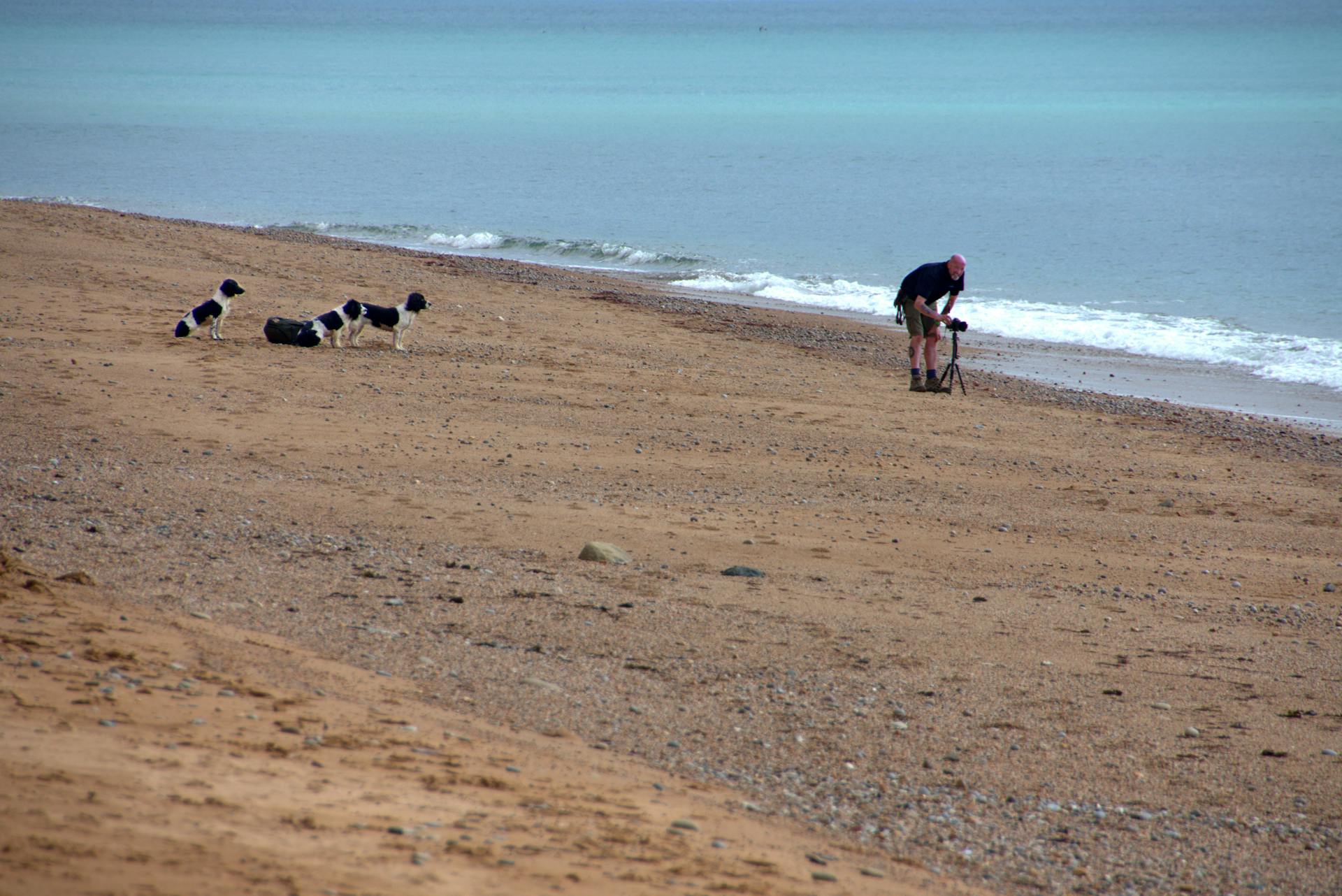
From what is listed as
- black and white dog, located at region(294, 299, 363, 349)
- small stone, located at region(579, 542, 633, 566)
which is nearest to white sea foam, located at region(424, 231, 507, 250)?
black and white dog, located at region(294, 299, 363, 349)

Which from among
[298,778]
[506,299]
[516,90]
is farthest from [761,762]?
[516,90]

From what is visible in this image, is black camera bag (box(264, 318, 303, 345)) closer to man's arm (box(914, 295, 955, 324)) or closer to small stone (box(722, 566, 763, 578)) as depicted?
man's arm (box(914, 295, 955, 324))

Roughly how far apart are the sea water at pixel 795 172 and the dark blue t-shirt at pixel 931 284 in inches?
292

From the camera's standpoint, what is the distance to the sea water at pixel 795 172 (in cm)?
2484

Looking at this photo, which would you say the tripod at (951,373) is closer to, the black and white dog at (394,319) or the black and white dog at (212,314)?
the black and white dog at (394,319)

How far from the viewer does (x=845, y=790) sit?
213 inches

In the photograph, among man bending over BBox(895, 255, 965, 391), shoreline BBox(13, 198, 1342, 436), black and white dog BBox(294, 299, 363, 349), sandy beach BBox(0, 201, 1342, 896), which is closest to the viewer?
sandy beach BBox(0, 201, 1342, 896)

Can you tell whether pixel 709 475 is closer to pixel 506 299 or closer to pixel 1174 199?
pixel 506 299

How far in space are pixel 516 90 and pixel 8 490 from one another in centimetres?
8128

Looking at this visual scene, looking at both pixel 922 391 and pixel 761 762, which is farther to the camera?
pixel 922 391

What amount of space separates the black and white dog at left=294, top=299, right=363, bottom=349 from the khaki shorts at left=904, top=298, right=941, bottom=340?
6.25 m

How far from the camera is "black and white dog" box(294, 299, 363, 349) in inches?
525

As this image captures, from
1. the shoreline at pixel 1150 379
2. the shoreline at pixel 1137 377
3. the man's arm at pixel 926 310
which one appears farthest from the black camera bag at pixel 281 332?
the shoreline at pixel 1150 379

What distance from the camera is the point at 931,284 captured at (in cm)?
1340
